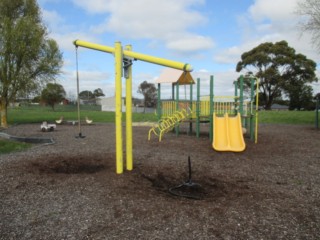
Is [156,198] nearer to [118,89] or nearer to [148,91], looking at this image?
[118,89]

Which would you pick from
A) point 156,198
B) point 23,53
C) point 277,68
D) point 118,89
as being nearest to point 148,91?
point 277,68

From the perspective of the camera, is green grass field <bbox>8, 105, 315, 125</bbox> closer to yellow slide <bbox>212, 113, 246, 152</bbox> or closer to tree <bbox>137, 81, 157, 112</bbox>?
yellow slide <bbox>212, 113, 246, 152</bbox>

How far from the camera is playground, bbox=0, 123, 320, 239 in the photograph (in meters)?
3.60

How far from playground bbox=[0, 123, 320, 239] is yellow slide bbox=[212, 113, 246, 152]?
968mm

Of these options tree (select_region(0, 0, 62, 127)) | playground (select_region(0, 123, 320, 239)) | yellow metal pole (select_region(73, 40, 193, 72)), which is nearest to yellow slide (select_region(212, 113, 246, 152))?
playground (select_region(0, 123, 320, 239))

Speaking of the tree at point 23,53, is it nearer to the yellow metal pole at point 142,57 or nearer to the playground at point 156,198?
the playground at point 156,198

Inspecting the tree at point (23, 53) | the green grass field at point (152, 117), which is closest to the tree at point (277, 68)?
the green grass field at point (152, 117)

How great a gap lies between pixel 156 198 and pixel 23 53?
1707 centimetres

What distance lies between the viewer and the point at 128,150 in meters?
6.17

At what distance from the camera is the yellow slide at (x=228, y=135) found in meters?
9.11

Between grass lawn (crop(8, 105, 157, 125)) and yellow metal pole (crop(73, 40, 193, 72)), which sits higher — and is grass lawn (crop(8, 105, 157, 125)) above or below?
below

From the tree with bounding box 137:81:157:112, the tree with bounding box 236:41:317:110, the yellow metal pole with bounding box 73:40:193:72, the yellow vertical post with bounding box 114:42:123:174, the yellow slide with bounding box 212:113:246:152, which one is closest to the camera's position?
the yellow metal pole with bounding box 73:40:193:72

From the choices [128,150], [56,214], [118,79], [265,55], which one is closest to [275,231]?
[56,214]

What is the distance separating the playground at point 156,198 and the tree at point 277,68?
1691 inches
